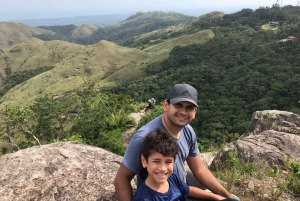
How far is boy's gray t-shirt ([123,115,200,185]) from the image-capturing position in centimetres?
282

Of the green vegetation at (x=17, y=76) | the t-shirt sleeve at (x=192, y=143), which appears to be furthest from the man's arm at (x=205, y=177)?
the green vegetation at (x=17, y=76)

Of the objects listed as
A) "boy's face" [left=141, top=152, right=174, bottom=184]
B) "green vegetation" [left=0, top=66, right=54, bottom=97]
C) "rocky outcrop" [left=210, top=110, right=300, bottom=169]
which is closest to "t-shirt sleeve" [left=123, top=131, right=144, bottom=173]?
"boy's face" [left=141, top=152, right=174, bottom=184]

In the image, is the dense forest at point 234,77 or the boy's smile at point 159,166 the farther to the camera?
the dense forest at point 234,77

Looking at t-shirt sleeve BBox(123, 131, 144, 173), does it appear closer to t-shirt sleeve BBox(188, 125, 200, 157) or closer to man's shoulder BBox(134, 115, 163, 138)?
man's shoulder BBox(134, 115, 163, 138)

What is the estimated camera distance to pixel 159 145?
2.51 metres

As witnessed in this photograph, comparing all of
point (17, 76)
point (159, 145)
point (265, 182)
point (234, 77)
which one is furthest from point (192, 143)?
point (17, 76)

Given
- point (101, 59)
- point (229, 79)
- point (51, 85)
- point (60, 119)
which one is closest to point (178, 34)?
point (101, 59)

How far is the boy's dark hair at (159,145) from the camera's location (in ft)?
8.25

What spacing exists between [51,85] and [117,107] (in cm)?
9681

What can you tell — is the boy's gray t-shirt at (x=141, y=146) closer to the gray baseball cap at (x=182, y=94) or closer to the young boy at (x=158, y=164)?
the young boy at (x=158, y=164)

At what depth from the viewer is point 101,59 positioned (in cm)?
12675

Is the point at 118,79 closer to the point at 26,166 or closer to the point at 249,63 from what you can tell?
the point at 249,63

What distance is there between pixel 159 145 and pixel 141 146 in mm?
335

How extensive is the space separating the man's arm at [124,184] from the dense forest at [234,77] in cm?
1594
